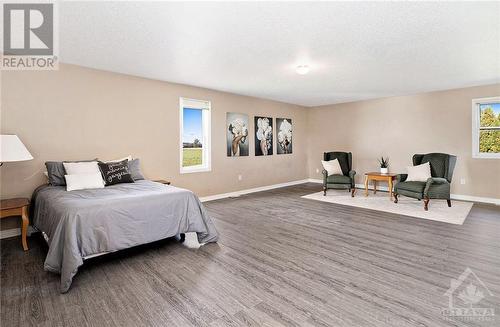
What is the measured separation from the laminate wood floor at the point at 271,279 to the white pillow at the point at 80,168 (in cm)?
101

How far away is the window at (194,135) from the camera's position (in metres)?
5.33

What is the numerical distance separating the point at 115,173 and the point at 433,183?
545cm

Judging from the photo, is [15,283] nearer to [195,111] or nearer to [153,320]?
[153,320]

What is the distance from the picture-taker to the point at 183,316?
1.82m

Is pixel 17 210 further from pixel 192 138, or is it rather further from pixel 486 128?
pixel 486 128

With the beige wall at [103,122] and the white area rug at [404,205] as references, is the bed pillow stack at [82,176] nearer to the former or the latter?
the beige wall at [103,122]

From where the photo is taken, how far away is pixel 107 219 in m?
2.49

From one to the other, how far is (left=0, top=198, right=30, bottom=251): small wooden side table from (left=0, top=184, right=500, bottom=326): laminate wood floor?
22 cm

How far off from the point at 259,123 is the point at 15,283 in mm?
5502

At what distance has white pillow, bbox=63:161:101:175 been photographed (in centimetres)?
348

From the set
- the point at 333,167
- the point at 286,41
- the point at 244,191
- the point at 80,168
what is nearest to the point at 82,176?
the point at 80,168

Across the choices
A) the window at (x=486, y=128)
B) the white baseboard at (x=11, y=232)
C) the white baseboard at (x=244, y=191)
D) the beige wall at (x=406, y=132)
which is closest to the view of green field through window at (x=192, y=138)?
the white baseboard at (x=244, y=191)

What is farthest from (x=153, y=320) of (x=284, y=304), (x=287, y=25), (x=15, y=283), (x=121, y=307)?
(x=287, y=25)

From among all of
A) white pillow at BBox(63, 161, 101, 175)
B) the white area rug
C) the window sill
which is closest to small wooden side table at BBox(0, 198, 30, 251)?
white pillow at BBox(63, 161, 101, 175)
